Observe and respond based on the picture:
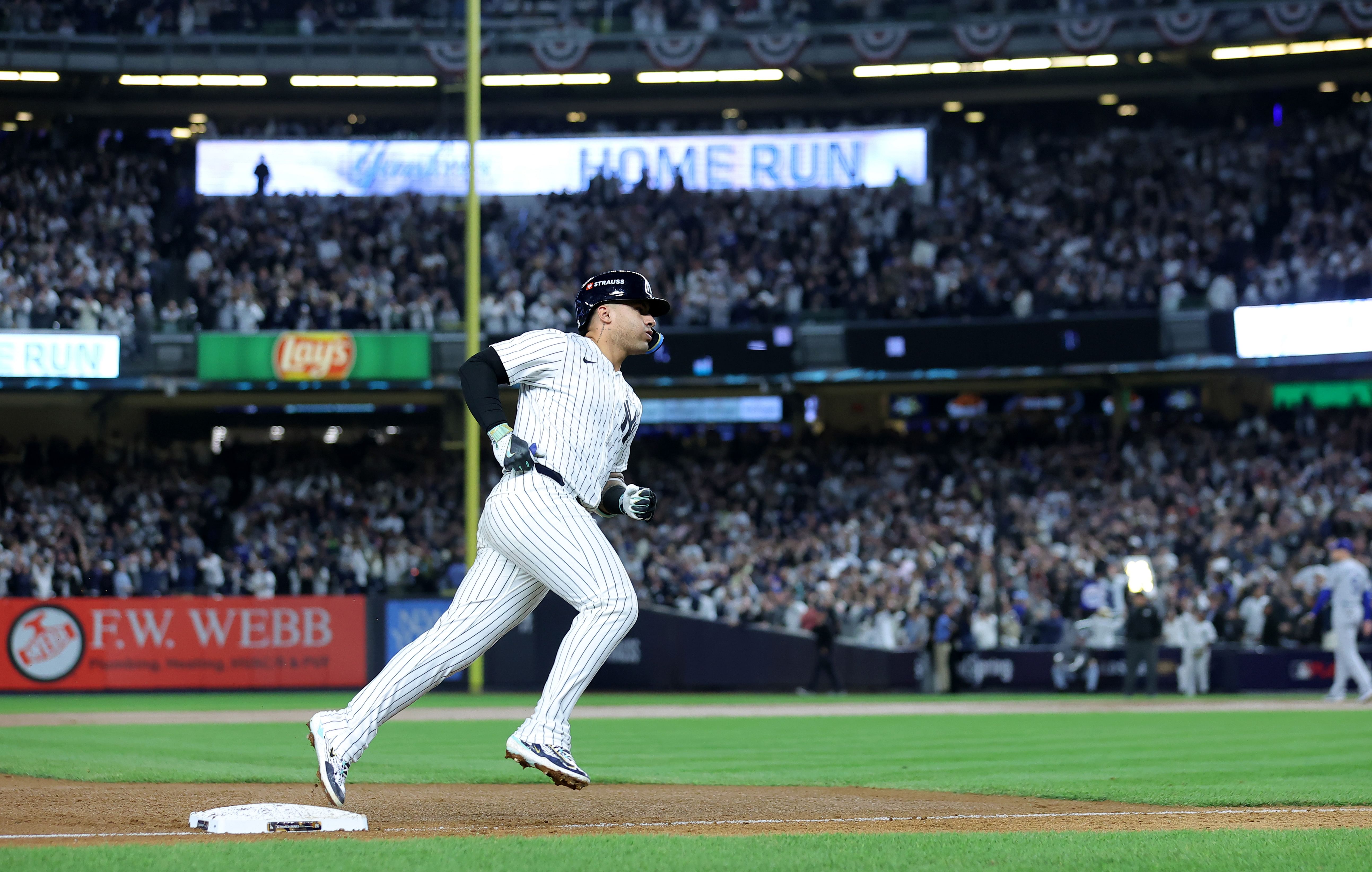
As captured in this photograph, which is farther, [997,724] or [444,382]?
[444,382]

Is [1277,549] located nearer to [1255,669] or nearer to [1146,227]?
[1255,669]

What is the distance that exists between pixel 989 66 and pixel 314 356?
13615 millimetres

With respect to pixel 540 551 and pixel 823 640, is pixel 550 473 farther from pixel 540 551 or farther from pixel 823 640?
pixel 823 640

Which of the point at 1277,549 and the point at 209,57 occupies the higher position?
the point at 209,57

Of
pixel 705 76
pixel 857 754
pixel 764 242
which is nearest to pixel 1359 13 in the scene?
pixel 764 242

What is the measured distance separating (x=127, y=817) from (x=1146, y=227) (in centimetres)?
2541

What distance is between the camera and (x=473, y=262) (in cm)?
2238

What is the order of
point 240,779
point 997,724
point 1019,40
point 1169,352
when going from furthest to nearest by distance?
point 1019,40 → point 1169,352 → point 997,724 → point 240,779

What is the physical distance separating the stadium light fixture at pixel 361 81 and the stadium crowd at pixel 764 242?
7.34 feet

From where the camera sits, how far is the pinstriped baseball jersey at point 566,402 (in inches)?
234

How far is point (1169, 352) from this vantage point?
2630cm

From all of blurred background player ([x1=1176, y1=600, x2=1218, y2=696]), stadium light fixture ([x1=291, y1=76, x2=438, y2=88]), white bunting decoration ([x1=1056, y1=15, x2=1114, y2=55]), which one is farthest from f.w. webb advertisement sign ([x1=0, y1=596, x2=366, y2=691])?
white bunting decoration ([x1=1056, y1=15, x2=1114, y2=55])

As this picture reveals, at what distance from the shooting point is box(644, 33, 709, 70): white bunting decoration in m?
28.9

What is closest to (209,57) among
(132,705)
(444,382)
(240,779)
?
(444,382)
